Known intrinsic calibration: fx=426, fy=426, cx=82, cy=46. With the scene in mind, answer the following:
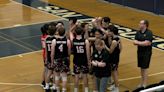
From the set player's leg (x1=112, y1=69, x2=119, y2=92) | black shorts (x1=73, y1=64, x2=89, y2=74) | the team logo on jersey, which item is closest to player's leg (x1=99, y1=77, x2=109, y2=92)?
black shorts (x1=73, y1=64, x2=89, y2=74)

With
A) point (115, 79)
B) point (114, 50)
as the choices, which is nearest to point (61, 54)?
point (114, 50)

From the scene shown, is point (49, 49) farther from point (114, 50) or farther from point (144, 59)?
point (144, 59)

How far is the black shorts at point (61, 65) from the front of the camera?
1073 cm

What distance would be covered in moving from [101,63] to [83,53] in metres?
0.83

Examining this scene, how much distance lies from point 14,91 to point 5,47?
4344mm

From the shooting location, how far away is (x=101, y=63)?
392 inches

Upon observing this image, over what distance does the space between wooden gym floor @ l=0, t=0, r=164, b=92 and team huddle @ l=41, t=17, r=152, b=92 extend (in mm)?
1181

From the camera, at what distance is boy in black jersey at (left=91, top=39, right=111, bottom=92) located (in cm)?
995

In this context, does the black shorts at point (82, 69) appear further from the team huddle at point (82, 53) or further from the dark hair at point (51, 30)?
the dark hair at point (51, 30)

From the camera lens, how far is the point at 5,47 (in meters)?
15.9

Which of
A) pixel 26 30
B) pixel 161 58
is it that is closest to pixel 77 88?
pixel 161 58

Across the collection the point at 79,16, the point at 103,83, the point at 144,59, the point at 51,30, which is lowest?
the point at 79,16

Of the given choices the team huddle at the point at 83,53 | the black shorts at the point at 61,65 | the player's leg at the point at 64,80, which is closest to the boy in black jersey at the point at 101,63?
the team huddle at the point at 83,53

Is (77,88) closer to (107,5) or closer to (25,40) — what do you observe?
(25,40)
